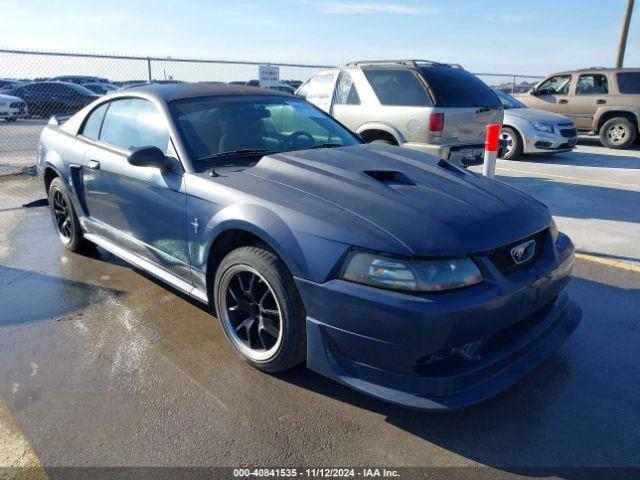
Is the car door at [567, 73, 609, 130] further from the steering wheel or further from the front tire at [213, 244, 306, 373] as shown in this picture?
the front tire at [213, 244, 306, 373]

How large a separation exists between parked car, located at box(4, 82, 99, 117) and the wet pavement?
17457mm

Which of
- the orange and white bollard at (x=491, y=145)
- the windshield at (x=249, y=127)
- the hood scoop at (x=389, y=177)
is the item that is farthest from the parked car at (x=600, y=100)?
the hood scoop at (x=389, y=177)

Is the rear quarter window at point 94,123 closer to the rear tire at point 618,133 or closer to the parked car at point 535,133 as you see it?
the parked car at point 535,133

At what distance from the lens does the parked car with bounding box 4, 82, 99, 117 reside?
19.2 meters

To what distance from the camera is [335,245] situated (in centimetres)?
239

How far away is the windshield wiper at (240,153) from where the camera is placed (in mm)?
3334

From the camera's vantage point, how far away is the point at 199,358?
3.13 metres

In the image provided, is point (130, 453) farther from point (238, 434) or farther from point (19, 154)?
point (19, 154)

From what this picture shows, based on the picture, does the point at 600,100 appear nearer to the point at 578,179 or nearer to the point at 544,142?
the point at 544,142

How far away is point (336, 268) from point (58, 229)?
151 inches

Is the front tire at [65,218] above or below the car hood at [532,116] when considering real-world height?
below

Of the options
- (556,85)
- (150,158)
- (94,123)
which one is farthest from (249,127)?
(556,85)

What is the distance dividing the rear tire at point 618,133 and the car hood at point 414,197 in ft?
34.9

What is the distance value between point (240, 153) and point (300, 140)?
22.3 inches
